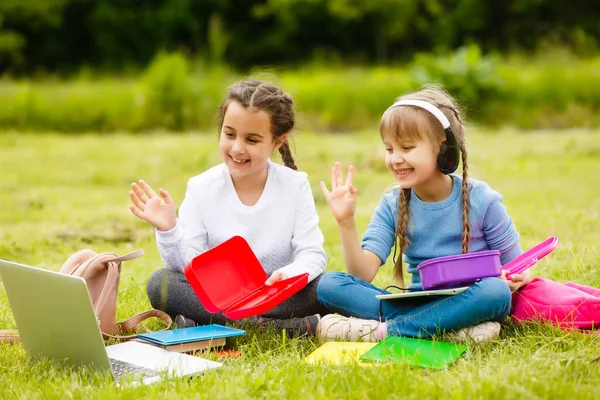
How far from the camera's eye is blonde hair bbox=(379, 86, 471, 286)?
253 centimetres

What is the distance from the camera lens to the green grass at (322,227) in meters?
1.88

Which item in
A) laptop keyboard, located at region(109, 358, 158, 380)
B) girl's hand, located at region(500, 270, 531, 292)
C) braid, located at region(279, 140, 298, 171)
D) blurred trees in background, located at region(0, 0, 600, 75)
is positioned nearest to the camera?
laptop keyboard, located at region(109, 358, 158, 380)

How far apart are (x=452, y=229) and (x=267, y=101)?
77cm

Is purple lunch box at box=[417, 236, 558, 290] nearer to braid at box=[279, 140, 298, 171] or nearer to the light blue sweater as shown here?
the light blue sweater

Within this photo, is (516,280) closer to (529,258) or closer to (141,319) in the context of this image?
(529,258)

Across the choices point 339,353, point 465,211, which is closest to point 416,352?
point 339,353

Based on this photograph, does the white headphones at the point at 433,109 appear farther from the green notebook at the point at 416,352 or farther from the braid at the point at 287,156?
the green notebook at the point at 416,352

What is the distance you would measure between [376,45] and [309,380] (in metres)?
13.5

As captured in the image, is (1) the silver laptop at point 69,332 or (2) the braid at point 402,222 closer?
(1) the silver laptop at point 69,332

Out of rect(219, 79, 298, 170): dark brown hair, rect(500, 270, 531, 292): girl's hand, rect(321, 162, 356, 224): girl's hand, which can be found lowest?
rect(500, 270, 531, 292): girl's hand

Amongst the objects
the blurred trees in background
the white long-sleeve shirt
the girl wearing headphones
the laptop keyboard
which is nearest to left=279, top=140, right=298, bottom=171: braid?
the white long-sleeve shirt

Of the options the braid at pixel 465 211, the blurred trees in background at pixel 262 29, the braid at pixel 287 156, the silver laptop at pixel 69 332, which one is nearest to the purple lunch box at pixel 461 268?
the braid at pixel 465 211

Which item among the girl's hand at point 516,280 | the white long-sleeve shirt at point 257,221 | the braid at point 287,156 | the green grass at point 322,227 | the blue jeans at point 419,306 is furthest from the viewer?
the braid at point 287,156

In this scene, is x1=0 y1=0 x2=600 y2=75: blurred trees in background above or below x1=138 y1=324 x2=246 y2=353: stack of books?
above
